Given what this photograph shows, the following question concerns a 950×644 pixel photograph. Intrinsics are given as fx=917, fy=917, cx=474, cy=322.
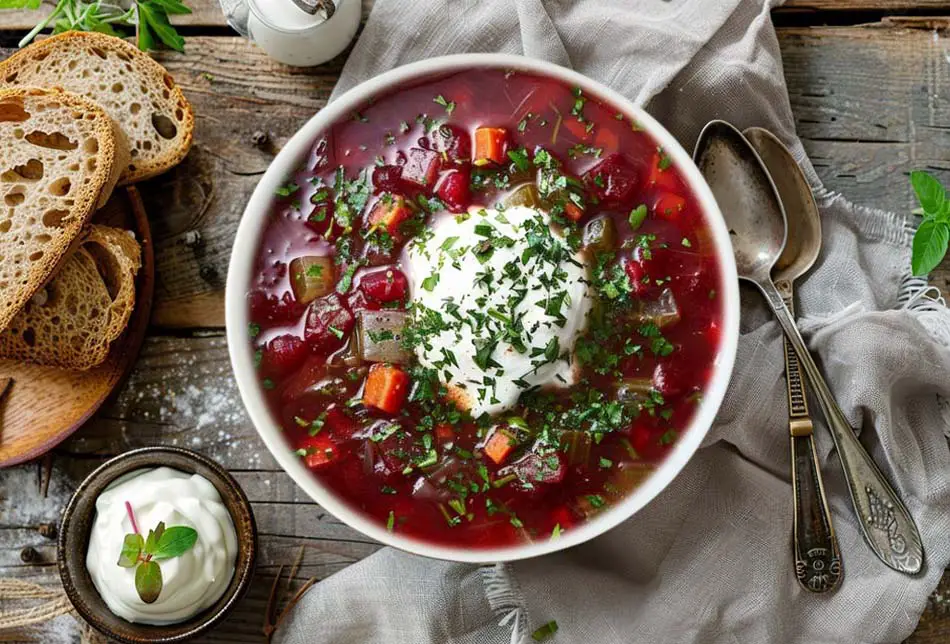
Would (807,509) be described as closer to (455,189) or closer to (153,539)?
(455,189)

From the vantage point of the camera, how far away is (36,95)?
3553mm

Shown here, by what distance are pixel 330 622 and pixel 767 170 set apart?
2.44 meters

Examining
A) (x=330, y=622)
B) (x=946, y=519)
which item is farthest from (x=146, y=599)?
(x=946, y=519)

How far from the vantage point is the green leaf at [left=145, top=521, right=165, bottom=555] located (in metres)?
3.12

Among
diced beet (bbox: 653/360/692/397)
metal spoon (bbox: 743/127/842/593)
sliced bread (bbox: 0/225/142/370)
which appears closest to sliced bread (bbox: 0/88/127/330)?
sliced bread (bbox: 0/225/142/370)

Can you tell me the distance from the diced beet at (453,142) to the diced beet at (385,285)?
44 centimetres

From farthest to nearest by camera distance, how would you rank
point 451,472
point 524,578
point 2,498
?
point 2,498
point 524,578
point 451,472

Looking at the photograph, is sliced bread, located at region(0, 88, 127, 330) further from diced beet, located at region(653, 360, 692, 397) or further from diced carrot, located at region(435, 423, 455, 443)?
diced beet, located at region(653, 360, 692, 397)

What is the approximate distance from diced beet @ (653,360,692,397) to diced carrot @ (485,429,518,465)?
1.69 ft

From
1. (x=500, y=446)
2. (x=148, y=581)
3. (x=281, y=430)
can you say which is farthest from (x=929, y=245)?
(x=148, y=581)

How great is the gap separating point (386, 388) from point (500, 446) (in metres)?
0.42

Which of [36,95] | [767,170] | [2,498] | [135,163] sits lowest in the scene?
[2,498]

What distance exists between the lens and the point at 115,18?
12.1 feet

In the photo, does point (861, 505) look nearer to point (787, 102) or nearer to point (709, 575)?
point (709, 575)
